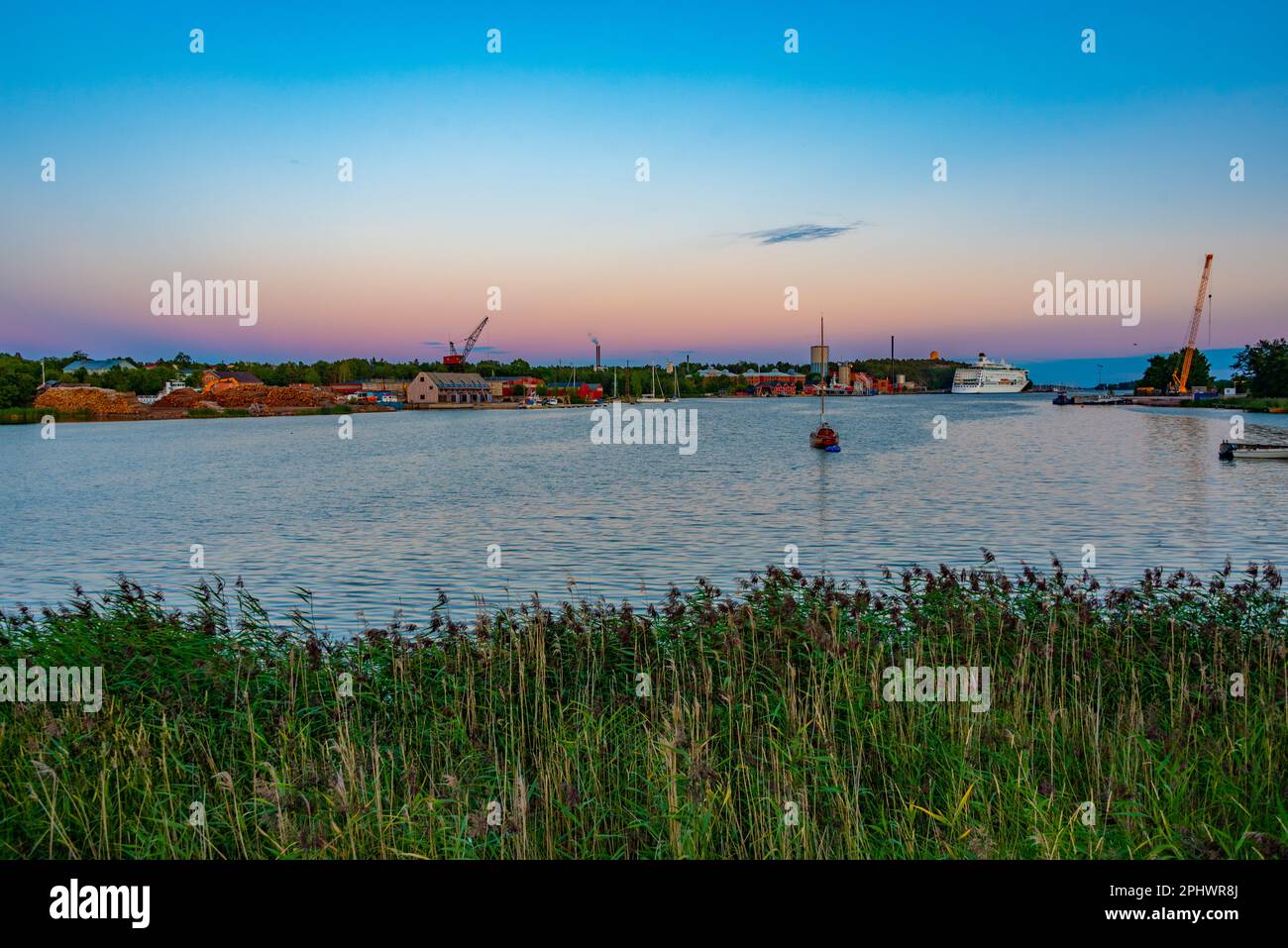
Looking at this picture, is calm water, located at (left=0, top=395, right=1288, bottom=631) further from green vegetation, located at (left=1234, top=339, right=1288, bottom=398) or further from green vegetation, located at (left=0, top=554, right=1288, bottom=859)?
green vegetation, located at (left=1234, top=339, right=1288, bottom=398)

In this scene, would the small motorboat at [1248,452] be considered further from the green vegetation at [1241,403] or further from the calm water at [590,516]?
the green vegetation at [1241,403]

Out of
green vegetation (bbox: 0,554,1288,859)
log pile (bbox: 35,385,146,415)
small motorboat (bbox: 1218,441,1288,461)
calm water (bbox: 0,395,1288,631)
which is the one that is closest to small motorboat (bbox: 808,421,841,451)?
calm water (bbox: 0,395,1288,631)

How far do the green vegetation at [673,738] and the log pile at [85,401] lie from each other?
18471 centimetres

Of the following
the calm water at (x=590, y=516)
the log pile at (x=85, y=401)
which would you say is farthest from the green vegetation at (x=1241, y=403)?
the log pile at (x=85, y=401)

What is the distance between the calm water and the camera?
27.9m

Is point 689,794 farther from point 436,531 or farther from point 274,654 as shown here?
point 436,531

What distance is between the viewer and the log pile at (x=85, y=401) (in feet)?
560

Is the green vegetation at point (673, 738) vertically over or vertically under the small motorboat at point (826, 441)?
under

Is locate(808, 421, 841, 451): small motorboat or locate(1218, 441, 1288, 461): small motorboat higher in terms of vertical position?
locate(808, 421, 841, 451): small motorboat

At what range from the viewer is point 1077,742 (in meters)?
9.73

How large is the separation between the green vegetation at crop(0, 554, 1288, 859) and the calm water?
4655mm

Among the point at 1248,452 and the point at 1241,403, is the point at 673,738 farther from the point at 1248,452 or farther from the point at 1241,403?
the point at 1241,403

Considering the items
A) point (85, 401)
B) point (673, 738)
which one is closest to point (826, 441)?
point (673, 738)

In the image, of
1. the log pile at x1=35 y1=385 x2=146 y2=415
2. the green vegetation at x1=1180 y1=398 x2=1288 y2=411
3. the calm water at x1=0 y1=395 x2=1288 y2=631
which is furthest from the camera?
the log pile at x1=35 y1=385 x2=146 y2=415
